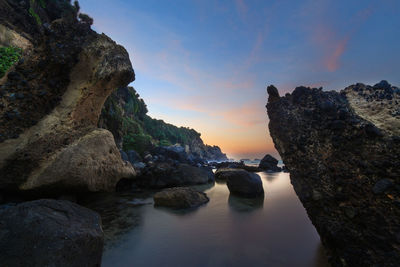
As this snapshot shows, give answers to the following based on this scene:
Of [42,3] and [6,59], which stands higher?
[42,3]

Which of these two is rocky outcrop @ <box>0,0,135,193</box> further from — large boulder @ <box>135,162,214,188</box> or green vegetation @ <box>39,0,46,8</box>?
green vegetation @ <box>39,0,46,8</box>

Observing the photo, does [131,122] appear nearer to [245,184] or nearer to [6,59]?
[6,59]

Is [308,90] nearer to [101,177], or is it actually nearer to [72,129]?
[101,177]

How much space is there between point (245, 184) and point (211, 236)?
4.68 metres

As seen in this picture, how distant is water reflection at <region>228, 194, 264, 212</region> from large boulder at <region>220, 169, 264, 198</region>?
12.8 inches

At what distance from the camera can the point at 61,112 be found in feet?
17.9

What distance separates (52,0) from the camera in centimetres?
2464

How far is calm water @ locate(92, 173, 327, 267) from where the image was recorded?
313 cm

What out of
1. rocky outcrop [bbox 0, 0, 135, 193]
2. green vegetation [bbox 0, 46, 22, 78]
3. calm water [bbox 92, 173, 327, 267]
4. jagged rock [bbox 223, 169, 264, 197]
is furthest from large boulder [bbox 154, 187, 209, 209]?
green vegetation [bbox 0, 46, 22, 78]

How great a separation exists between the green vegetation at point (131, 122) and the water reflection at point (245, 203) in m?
13.1

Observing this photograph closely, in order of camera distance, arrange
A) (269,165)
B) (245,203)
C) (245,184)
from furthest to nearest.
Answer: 1. (269,165)
2. (245,184)
3. (245,203)

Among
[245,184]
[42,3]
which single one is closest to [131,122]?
[42,3]

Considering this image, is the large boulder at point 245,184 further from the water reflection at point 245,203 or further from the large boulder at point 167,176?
the large boulder at point 167,176

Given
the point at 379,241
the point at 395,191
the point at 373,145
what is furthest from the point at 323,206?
the point at 373,145
